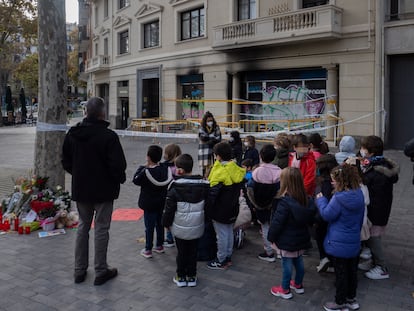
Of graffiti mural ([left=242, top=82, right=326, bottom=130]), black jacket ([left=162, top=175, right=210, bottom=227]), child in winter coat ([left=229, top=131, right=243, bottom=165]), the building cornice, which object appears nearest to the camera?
black jacket ([left=162, top=175, right=210, bottom=227])

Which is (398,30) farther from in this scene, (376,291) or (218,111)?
(376,291)

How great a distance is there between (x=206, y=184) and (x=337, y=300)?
169 cm

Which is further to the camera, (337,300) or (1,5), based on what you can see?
(1,5)

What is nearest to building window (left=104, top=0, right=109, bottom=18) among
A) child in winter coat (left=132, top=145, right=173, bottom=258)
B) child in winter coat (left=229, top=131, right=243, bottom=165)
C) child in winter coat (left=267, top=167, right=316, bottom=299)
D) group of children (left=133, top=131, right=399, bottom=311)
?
child in winter coat (left=229, top=131, right=243, bottom=165)

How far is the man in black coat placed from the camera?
15.1 feet

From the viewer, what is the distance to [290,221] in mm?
4164

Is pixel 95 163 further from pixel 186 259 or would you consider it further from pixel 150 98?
pixel 150 98

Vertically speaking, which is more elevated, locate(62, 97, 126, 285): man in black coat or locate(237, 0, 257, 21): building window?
locate(237, 0, 257, 21): building window

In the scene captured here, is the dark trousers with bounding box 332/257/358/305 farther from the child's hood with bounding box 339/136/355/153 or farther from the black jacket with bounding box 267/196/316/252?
the child's hood with bounding box 339/136/355/153

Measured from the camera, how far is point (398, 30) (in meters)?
15.9

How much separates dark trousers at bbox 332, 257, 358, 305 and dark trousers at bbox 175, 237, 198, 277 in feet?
4.80

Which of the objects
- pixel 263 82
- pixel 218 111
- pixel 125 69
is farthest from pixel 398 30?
pixel 125 69

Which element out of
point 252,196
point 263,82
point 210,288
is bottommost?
point 210,288

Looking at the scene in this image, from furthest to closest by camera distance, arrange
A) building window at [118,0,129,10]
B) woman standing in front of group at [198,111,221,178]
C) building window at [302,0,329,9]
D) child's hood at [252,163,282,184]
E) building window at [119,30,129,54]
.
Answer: building window at [118,0,129,10] < building window at [119,30,129,54] < building window at [302,0,329,9] < woman standing in front of group at [198,111,221,178] < child's hood at [252,163,282,184]
